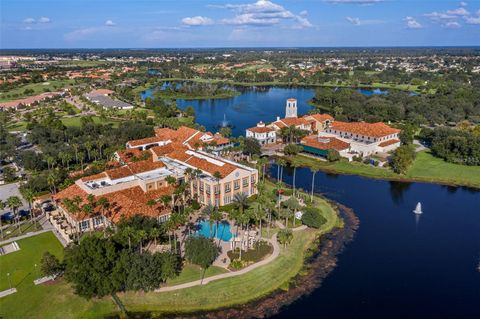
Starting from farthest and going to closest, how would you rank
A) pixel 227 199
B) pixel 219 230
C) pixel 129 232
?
1. pixel 227 199
2. pixel 219 230
3. pixel 129 232

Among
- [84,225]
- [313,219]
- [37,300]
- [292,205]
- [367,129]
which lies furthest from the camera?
[367,129]

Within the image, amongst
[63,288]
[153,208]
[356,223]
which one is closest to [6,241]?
[63,288]

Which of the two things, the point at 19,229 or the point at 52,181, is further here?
the point at 52,181

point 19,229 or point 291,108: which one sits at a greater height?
point 291,108

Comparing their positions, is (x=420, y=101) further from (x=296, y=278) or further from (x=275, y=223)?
(x=296, y=278)

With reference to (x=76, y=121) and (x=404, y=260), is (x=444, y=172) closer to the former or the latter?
(x=404, y=260)

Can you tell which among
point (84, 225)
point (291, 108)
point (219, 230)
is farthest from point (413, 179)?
point (84, 225)

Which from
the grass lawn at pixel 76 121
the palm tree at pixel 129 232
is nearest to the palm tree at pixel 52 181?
the palm tree at pixel 129 232

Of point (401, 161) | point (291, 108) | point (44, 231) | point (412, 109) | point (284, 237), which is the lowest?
point (44, 231)
